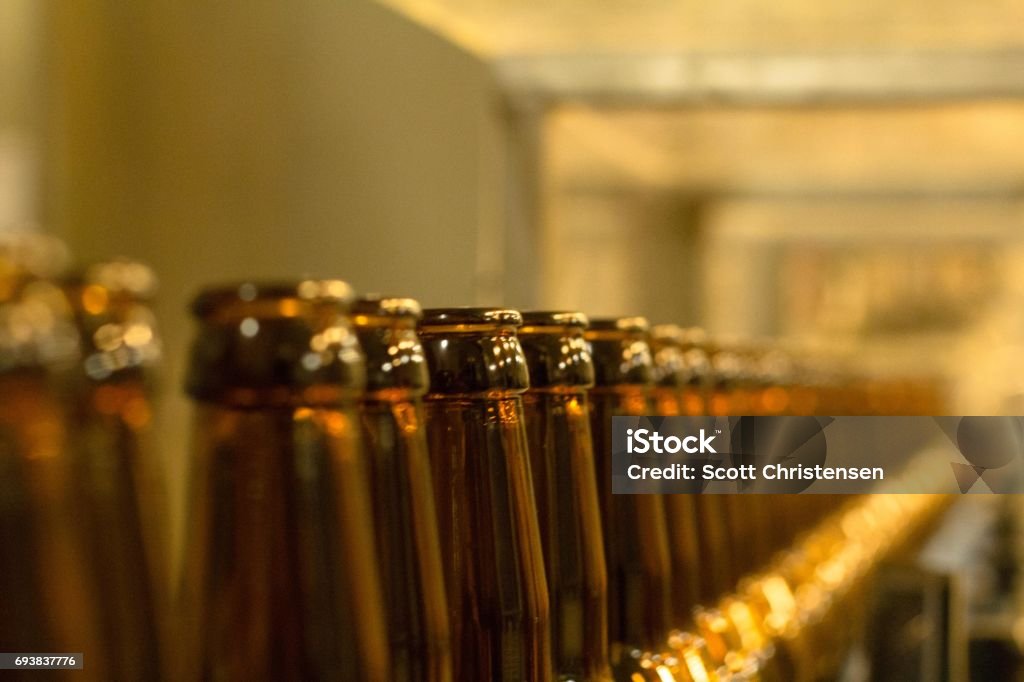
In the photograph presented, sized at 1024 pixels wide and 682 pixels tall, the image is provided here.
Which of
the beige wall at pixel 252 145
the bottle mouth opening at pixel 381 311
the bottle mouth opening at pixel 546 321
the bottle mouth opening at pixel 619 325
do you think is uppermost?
the beige wall at pixel 252 145

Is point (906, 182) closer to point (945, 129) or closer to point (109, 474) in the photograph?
point (945, 129)

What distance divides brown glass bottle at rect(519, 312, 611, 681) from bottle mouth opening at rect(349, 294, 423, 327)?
101 millimetres

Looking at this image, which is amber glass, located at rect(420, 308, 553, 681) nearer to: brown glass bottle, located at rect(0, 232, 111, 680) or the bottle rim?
the bottle rim

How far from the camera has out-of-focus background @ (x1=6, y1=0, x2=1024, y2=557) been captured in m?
1.11

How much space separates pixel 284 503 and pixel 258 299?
5 cm

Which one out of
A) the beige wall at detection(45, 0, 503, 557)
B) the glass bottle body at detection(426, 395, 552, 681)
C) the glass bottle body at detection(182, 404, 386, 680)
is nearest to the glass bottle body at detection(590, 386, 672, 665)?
the glass bottle body at detection(426, 395, 552, 681)

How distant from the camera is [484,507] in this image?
42cm

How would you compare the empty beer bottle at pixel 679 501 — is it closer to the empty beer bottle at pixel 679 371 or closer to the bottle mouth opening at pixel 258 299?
the empty beer bottle at pixel 679 371

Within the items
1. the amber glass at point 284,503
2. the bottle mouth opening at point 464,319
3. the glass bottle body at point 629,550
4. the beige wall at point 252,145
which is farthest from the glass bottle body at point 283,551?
the beige wall at point 252,145

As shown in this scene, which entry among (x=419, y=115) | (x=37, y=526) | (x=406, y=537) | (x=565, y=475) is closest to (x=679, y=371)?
(x=565, y=475)

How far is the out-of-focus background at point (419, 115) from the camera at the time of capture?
3.64 feet

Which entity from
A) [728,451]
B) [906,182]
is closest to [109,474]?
[728,451]

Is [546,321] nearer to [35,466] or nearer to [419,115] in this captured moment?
[35,466]

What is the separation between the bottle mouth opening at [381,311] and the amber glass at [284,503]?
0.06m
